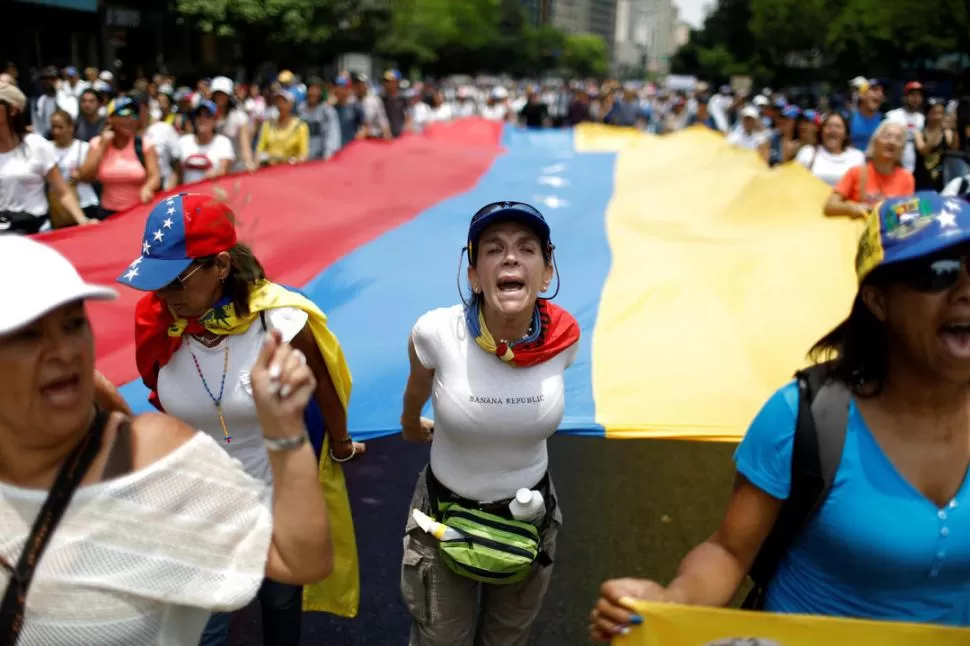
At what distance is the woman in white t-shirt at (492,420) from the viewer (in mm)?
2447

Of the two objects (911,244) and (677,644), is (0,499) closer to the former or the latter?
(677,644)

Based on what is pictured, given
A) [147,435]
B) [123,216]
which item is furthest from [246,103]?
[147,435]

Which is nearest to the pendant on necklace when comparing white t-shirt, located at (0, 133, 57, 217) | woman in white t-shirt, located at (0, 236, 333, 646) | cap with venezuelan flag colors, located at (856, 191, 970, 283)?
woman in white t-shirt, located at (0, 236, 333, 646)

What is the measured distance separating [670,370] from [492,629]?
1.44 meters

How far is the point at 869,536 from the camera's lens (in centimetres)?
174

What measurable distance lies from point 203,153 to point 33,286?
5.76m

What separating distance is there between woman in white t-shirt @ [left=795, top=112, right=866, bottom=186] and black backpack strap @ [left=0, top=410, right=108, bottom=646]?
18.8ft

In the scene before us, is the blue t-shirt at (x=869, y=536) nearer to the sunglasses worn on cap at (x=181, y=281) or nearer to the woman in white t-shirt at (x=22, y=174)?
the sunglasses worn on cap at (x=181, y=281)

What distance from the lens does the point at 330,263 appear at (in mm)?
5305

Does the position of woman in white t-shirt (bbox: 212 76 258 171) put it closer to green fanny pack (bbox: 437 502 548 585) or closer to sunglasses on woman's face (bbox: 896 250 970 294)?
green fanny pack (bbox: 437 502 548 585)

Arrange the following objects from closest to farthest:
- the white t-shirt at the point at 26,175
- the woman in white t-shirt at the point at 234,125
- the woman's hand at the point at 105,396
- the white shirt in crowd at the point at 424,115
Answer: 1. the woman's hand at the point at 105,396
2. the white t-shirt at the point at 26,175
3. the woman in white t-shirt at the point at 234,125
4. the white shirt in crowd at the point at 424,115

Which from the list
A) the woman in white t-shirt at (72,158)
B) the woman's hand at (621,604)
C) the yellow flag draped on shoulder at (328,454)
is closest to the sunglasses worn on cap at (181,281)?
the yellow flag draped on shoulder at (328,454)

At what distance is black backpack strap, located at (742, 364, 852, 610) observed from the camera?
5.75 ft

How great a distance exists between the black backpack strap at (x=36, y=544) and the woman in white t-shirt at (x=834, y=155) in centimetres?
573
